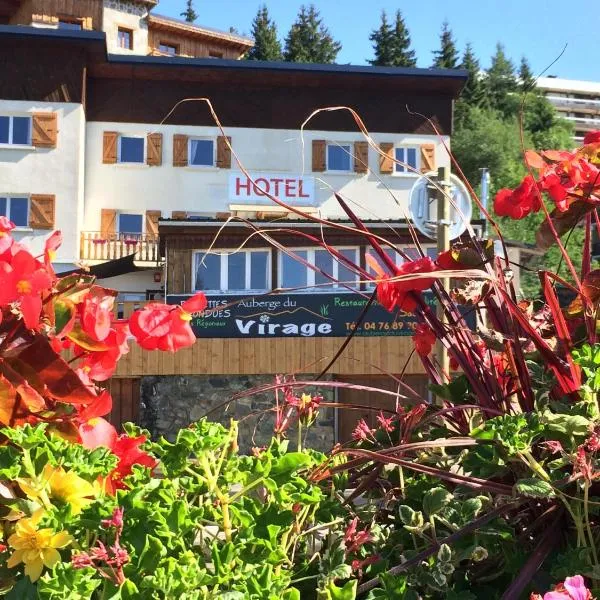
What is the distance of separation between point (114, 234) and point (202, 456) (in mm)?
20785

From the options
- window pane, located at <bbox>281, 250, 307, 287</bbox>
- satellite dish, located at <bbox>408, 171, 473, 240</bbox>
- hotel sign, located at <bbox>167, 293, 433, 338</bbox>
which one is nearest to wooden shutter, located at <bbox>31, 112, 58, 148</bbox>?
window pane, located at <bbox>281, 250, 307, 287</bbox>

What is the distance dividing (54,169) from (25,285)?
68.0ft

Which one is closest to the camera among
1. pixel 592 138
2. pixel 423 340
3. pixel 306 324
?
pixel 423 340

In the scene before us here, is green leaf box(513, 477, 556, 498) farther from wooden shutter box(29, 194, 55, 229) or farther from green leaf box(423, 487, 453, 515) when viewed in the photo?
wooden shutter box(29, 194, 55, 229)

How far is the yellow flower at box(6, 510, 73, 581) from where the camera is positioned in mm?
896

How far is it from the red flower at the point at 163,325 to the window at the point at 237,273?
1509cm

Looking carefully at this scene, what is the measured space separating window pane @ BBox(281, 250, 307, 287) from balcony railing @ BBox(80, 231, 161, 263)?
194 inches

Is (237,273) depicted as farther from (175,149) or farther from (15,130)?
(15,130)

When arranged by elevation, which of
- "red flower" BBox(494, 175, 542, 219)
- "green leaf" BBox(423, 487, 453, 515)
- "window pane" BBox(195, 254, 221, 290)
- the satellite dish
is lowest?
"green leaf" BBox(423, 487, 453, 515)

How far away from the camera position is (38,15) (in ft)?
96.2

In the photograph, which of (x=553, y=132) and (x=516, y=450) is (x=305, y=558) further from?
(x=553, y=132)

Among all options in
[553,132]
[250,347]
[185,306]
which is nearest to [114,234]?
[250,347]

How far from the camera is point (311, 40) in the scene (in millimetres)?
52500

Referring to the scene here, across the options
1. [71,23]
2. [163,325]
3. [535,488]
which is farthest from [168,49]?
[535,488]
